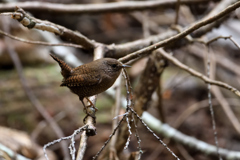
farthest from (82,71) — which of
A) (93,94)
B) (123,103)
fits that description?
(123,103)

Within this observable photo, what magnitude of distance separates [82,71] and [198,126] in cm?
334

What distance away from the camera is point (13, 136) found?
3969 mm

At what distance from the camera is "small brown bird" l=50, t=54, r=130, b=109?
2543 mm

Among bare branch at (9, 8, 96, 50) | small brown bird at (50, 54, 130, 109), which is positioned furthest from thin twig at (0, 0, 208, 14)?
small brown bird at (50, 54, 130, 109)

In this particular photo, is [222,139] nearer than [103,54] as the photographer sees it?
No

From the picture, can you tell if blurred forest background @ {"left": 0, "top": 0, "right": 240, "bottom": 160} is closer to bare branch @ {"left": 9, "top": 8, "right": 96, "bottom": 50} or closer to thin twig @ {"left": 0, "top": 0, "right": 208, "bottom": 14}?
thin twig @ {"left": 0, "top": 0, "right": 208, "bottom": 14}

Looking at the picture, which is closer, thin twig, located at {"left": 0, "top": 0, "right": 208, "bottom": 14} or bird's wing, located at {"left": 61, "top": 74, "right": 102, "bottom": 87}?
bird's wing, located at {"left": 61, "top": 74, "right": 102, "bottom": 87}

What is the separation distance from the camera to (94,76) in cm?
261

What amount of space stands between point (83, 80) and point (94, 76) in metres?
0.11

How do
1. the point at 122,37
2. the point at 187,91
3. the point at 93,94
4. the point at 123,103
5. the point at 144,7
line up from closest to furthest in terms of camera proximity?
the point at 93,94 → the point at 123,103 → the point at 144,7 → the point at 187,91 → the point at 122,37

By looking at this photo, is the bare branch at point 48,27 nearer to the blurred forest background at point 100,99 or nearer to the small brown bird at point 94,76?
the small brown bird at point 94,76

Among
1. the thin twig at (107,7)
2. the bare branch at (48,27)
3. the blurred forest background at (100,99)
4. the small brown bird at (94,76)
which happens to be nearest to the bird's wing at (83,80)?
the small brown bird at (94,76)

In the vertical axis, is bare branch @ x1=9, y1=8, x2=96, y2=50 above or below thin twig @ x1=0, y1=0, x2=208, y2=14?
below

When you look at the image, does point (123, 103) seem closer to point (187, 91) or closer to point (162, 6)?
point (162, 6)
